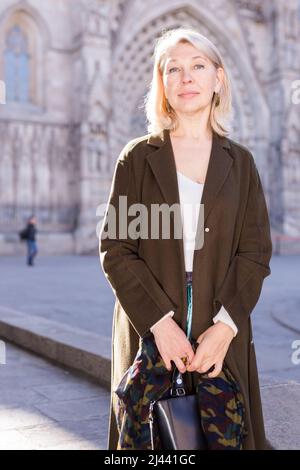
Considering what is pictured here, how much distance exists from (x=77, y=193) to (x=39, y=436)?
18.3m

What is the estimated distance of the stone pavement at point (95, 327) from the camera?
2947mm

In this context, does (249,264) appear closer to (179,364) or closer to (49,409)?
(179,364)

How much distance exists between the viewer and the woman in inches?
69.3

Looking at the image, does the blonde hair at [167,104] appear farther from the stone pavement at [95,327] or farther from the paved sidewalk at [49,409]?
the paved sidewalk at [49,409]

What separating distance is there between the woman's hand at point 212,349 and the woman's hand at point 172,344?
25 millimetres

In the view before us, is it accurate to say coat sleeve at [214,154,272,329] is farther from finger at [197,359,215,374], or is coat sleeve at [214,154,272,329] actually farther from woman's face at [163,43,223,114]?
woman's face at [163,43,223,114]

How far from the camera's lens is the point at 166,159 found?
1.87m

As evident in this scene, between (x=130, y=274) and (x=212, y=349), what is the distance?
32cm

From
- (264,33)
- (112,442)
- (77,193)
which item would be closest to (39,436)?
(112,442)

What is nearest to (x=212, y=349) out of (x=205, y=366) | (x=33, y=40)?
(x=205, y=366)

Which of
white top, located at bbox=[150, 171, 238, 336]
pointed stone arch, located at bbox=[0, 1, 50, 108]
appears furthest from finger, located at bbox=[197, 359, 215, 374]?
pointed stone arch, located at bbox=[0, 1, 50, 108]

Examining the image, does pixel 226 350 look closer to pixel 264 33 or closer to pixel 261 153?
pixel 261 153

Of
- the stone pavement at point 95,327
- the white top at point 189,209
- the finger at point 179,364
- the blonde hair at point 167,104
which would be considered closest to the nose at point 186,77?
Result: the blonde hair at point 167,104

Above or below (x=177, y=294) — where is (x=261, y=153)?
above
